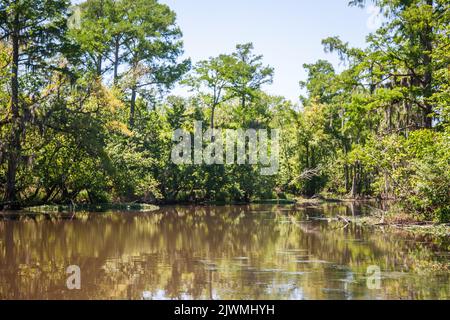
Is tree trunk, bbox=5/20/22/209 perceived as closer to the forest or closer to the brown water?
the forest

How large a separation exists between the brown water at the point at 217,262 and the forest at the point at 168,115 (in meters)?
4.84

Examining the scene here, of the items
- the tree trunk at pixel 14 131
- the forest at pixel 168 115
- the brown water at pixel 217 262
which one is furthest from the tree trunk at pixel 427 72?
the tree trunk at pixel 14 131

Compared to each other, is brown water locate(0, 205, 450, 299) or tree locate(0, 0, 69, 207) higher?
tree locate(0, 0, 69, 207)


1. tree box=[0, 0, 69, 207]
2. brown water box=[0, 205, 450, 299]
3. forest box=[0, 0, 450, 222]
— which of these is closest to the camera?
brown water box=[0, 205, 450, 299]

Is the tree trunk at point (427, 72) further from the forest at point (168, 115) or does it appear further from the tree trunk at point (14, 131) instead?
the tree trunk at point (14, 131)

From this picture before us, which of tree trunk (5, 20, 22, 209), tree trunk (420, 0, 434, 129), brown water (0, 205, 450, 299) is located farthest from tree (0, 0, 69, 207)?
tree trunk (420, 0, 434, 129)

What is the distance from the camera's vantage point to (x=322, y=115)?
4225cm

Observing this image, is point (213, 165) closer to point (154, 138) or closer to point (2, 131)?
point (154, 138)

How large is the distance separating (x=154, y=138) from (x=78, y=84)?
910 centimetres

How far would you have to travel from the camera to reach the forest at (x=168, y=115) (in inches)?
742

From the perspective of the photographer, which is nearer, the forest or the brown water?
the brown water

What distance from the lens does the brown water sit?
7.91 meters

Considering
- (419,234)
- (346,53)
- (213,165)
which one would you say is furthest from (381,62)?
(213,165)

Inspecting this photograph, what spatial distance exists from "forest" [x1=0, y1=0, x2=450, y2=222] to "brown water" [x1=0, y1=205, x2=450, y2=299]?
4835 mm
